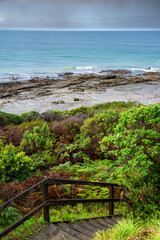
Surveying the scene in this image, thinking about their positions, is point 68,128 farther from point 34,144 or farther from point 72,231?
point 72,231

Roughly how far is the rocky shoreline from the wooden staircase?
20.0 m

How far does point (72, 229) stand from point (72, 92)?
27.8 meters

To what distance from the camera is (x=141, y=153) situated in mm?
5285

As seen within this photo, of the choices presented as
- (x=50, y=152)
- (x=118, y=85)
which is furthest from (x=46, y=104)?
(x=50, y=152)

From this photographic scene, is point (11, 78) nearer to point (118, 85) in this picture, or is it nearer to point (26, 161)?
point (118, 85)

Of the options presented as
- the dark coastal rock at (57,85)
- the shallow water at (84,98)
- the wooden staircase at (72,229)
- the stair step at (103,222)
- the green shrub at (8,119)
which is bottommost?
the stair step at (103,222)

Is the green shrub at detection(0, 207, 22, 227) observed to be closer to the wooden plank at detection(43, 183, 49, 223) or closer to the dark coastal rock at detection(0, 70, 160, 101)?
the wooden plank at detection(43, 183, 49, 223)

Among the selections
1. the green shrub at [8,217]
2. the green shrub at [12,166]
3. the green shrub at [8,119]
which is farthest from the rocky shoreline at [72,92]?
the green shrub at [8,217]

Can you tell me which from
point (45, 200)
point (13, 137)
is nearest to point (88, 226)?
point (45, 200)

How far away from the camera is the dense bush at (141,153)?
5.12 metres

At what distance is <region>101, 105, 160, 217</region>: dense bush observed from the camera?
5.12 meters

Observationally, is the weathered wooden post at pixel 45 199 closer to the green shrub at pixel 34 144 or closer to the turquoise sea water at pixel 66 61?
the green shrub at pixel 34 144

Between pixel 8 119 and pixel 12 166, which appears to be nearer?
pixel 12 166

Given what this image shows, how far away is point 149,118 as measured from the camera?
5426 mm
